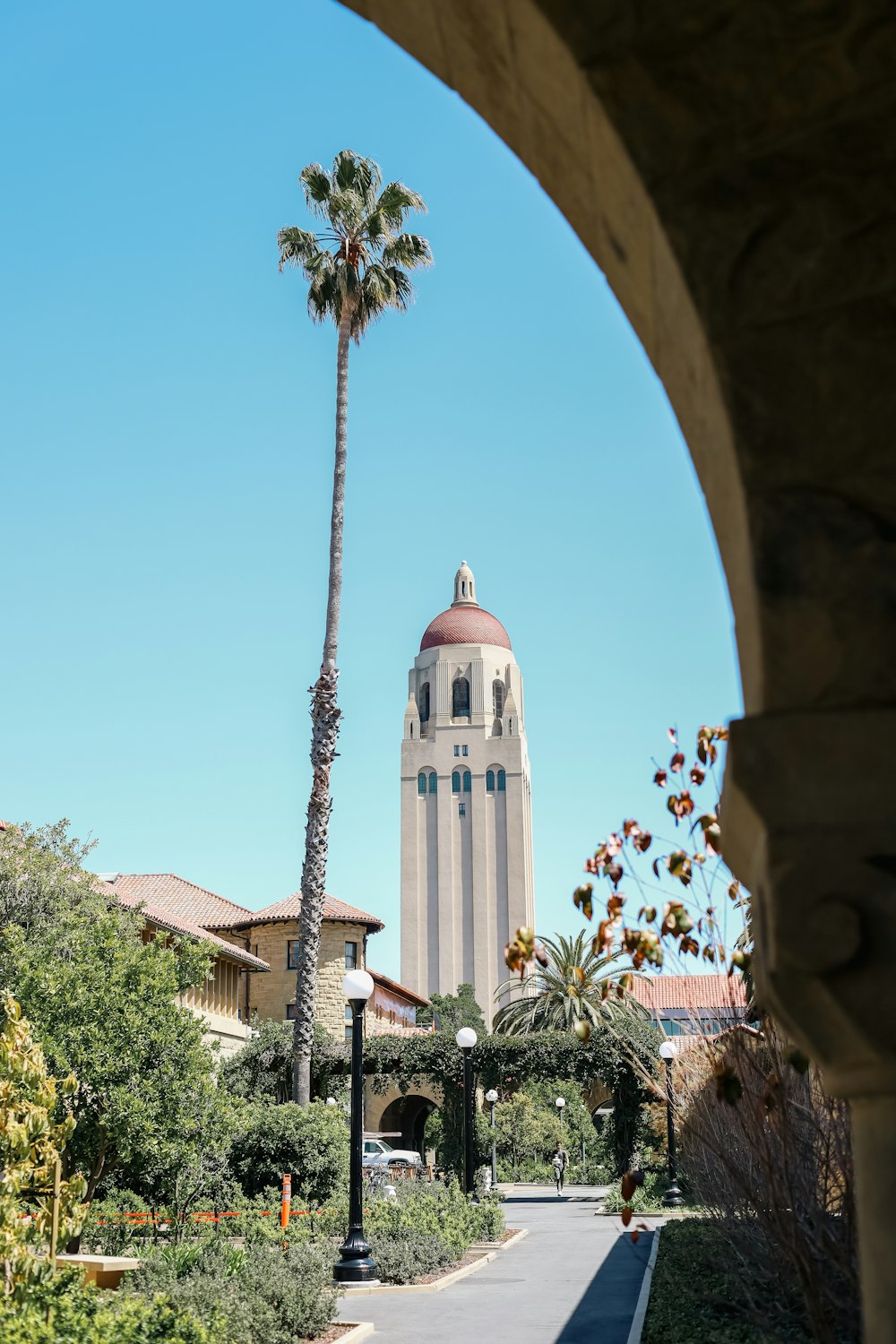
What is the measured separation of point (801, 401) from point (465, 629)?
92.8 meters

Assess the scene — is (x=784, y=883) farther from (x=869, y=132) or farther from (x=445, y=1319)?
(x=445, y=1319)

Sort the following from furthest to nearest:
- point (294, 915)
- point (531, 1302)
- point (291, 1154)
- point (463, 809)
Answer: point (463, 809) → point (294, 915) → point (291, 1154) → point (531, 1302)

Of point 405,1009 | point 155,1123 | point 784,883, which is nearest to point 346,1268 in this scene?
point 155,1123

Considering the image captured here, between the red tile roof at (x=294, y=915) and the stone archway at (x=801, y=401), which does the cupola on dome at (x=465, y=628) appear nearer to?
the red tile roof at (x=294, y=915)

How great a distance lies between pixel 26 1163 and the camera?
355 inches

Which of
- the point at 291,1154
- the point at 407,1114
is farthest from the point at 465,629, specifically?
the point at 291,1154

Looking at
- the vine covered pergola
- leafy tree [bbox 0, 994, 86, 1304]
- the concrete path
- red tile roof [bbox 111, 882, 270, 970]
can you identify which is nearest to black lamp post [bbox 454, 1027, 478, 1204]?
the concrete path

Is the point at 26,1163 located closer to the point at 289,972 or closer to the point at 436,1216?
the point at 436,1216

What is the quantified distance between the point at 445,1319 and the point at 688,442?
13.0m

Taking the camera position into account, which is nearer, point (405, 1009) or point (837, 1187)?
point (837, 1187)

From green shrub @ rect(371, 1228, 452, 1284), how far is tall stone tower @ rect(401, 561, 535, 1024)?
71.6 metres

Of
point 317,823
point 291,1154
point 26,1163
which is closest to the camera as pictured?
point 26,1163

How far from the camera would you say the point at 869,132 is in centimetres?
192

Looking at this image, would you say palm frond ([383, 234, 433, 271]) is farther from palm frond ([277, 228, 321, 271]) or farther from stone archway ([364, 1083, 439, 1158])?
stone archway ([364, 1083, 439, 1158])
